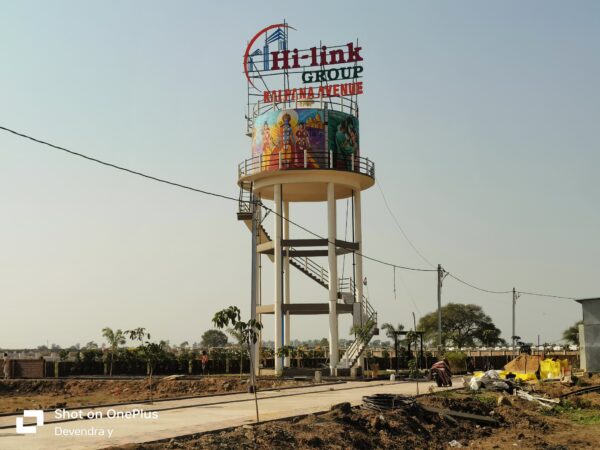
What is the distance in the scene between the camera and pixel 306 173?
5212 centimetres

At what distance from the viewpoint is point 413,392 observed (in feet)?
116

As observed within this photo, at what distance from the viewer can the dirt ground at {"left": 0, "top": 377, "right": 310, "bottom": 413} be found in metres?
45.2

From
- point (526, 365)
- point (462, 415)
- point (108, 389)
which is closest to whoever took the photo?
point (462, 415)

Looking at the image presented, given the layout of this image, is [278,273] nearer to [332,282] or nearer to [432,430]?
[332,282]

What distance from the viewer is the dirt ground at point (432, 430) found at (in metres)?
20.2

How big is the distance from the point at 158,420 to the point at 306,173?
30599 mm

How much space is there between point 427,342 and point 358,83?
98339 millimetres

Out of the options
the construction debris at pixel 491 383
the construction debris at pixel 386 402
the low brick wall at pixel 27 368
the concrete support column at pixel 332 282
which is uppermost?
the concrete support column at pixel 332 282

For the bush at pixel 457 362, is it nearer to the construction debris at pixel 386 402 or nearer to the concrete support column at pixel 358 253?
the concrete support column at pixel 358 253

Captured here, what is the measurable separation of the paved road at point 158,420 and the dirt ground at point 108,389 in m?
12.0

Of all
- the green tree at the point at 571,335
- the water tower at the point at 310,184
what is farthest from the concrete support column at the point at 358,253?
the green tree at the point at 571,335

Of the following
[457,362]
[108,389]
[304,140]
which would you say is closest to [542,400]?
[457,362]

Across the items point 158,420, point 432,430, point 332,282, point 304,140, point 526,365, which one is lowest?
point 432,430

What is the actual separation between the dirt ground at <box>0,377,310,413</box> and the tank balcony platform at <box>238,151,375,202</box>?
13022 millimetres
